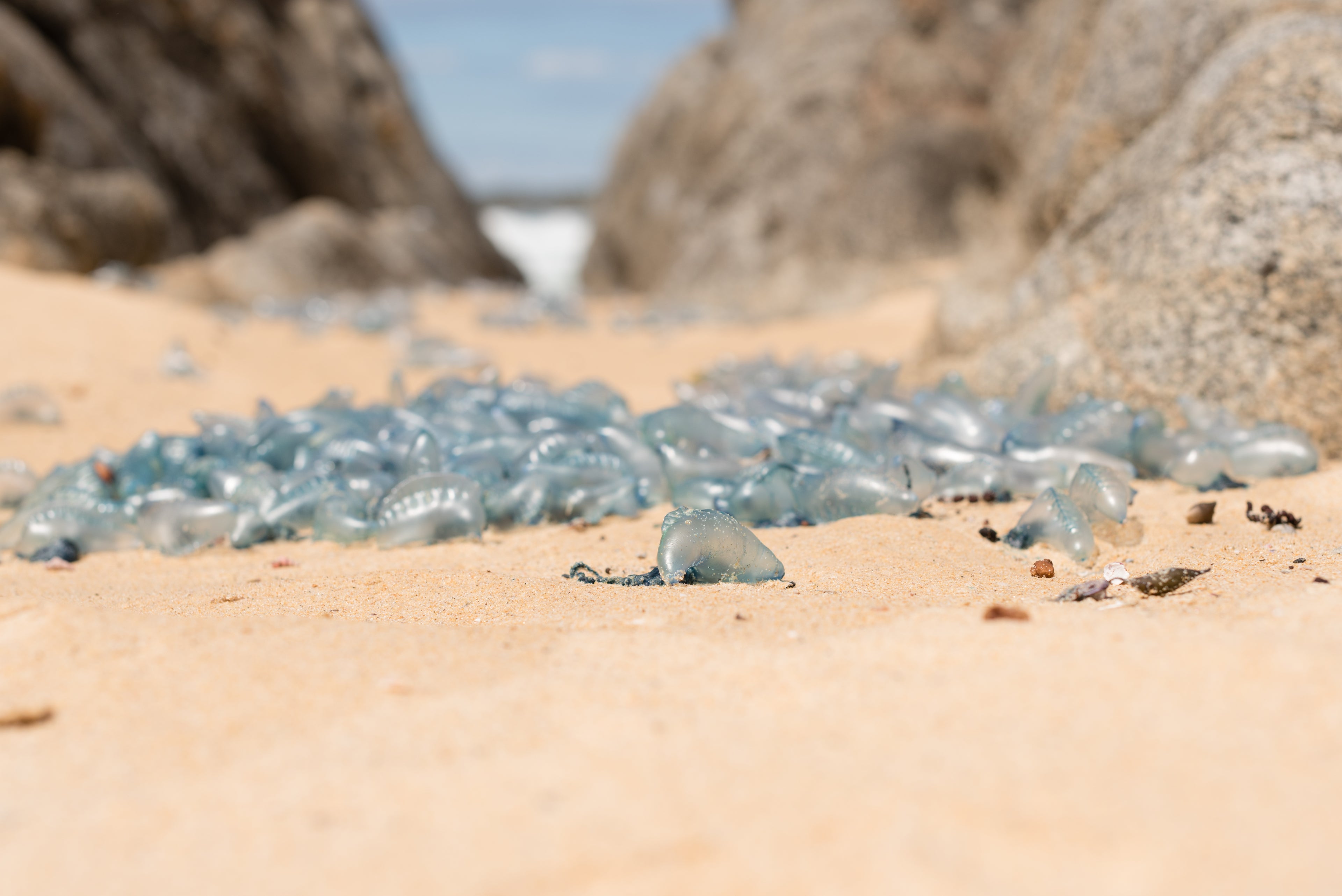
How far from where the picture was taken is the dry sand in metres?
0.91

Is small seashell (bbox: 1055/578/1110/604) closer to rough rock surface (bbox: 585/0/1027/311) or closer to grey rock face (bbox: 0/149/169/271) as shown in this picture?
rough rock surface (bbox: 585/0/1027/311)

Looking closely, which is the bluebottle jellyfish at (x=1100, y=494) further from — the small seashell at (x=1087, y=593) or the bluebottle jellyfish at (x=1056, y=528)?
the small seashell at (x=1087, y=593)

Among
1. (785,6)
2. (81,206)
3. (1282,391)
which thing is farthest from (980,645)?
(785,6)

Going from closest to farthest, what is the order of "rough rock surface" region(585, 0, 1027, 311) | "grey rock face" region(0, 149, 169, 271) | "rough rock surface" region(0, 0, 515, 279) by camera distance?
"grey rock face" region(0, 149, 169, 271) → "rough rock surface" region(0, 0, 515, 279) → "rough rock surface" region(585, 0, 1027, 311)

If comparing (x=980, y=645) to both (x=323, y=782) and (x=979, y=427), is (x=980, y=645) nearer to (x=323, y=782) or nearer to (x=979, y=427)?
(x=323, y=782)

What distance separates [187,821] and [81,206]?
784cm

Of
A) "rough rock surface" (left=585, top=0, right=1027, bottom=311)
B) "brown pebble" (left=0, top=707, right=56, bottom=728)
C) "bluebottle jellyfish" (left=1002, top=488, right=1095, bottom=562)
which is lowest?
"brown pebble" (left=0, top=707, right=56, bottom=728)

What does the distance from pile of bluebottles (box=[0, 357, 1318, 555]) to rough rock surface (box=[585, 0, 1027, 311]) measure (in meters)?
4.35

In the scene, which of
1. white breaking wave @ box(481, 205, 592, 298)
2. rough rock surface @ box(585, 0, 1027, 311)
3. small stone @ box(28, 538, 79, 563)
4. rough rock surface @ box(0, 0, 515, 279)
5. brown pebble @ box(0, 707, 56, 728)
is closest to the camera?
brown pebble @ box(0, 707, 56, 728)

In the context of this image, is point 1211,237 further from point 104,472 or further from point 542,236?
point 542,236

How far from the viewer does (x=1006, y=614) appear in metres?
1.43

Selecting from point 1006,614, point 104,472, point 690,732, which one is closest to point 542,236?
point 104,472

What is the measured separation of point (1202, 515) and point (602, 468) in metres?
1.26

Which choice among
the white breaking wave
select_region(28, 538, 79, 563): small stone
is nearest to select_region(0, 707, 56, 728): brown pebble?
select_region(28, 538, 79, 563): small stone
